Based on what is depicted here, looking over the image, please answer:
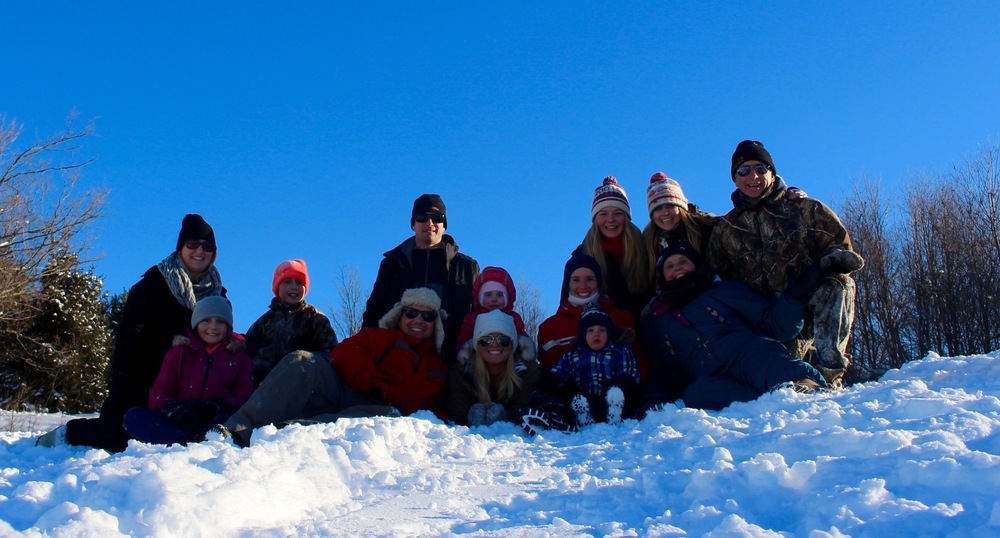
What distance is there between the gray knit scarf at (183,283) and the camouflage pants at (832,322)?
490cm

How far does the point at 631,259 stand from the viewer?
6.16 metres

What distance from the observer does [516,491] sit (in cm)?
295

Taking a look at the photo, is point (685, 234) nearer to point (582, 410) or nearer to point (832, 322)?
point (832, 322)

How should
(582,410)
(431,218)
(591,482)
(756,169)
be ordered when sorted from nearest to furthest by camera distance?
(591,482) < (582,410) < (756,169) < (431,218)

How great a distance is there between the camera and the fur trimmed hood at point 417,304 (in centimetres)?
562

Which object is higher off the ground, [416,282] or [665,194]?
[665,194]

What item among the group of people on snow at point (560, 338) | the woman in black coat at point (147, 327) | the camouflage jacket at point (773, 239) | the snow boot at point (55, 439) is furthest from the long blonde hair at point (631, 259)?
the snow boot at point (55, 439)

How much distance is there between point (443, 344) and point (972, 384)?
3.76m

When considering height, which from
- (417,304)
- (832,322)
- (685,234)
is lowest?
(832,322)

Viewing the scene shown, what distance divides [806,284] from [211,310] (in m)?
4.48

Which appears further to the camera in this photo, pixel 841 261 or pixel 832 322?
pixel 832 322

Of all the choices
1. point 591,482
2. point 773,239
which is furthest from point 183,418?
point 773,239

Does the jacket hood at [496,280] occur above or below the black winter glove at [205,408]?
above

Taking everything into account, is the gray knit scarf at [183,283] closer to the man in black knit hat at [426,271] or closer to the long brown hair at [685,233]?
the man in black knit hat at [426,271]
